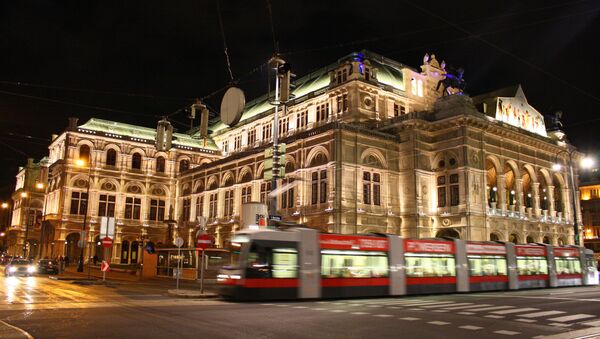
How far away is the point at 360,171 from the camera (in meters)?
45.0

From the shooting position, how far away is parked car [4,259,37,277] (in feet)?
130

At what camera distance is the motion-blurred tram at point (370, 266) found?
20.9 meters

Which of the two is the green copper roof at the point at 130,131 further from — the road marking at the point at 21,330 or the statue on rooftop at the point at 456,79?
the road marking at the point at 21,330

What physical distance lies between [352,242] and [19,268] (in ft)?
99.1

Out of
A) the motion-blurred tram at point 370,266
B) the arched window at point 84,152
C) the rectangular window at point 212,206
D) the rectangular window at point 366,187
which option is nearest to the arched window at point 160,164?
the arched window at point 84,152

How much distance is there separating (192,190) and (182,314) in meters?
53.6

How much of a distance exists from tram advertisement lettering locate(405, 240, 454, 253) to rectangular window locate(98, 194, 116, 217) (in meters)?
52.1

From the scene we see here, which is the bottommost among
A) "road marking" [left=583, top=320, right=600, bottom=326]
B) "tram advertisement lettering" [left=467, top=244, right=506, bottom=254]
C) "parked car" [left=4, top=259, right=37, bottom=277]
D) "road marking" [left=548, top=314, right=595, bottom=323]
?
"road marking" [left=583, top=320, right=600, bottom=326]

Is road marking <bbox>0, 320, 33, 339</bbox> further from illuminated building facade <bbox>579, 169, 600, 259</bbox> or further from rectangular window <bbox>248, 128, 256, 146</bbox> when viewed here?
illuminated building facade <bbox>579, 169, 600, 259</bbox>

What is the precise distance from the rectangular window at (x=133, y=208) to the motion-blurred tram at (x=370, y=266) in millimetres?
52024

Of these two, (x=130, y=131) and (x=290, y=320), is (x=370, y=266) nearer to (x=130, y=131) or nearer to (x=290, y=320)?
(x=290, y=320)

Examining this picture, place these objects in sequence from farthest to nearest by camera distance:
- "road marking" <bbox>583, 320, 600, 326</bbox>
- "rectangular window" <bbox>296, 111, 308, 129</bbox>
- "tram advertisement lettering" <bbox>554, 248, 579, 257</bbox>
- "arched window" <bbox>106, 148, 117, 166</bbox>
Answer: "arched window" <bbox>106, 148, 117, 166</bbox>, "rectangular window" <bbox>296, 111, 308, 129</bbox>, "tram advertisement lettering" <bbox>554, 248, 579, 257</bbox>, "road marking" <bbox>583, 320, 600, 326</bbox>

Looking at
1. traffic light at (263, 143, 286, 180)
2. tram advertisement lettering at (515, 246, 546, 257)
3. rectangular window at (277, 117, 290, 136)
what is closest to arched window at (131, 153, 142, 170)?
rectangular window at (277, 117, 290, 136)

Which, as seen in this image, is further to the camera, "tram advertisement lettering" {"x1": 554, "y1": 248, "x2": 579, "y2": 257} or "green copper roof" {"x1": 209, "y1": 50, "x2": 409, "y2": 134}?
"green copper roof" {"x1": 209, "y1": 50, "x2": 409, "y2": 134}
